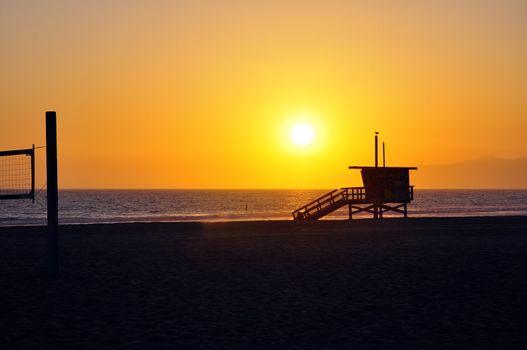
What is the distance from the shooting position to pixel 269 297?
1345 cm

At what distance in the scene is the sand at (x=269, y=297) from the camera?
389 inches

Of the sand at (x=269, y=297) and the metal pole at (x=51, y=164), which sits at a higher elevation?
the metal pole at (x=51, y=164)

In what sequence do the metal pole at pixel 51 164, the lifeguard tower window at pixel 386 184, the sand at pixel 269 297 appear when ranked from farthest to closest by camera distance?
the lifeguard tower window at pixel 386 184 < the metal pole at pixel 51 164 < the sand at pixel 269 297

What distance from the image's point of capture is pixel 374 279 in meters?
15.7

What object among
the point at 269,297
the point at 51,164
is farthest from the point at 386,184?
the point at 269,297

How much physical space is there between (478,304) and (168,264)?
931cm

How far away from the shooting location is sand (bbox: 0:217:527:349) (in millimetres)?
9891

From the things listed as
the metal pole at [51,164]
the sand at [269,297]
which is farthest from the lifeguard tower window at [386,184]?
the metal pole at [51,164]

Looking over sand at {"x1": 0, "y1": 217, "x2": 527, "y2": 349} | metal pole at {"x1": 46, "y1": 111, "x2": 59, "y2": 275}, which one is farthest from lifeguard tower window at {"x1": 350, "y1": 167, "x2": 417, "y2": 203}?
metal pole at {"x1": 46, "y1": 111, "x2": 59, "y2": 275}

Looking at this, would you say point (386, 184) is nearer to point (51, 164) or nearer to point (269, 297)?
point (51, 164)

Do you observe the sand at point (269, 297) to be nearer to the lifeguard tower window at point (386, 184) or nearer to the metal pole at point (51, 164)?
the metal pole at point (51, 164)

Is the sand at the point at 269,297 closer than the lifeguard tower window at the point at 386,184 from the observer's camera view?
Answer: Yes

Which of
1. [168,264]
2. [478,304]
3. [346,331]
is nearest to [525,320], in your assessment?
[478,304]

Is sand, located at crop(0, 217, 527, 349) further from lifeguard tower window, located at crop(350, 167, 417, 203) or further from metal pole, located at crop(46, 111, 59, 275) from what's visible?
lifeguard tower window, located at crop(350, 167, 417, 203)
